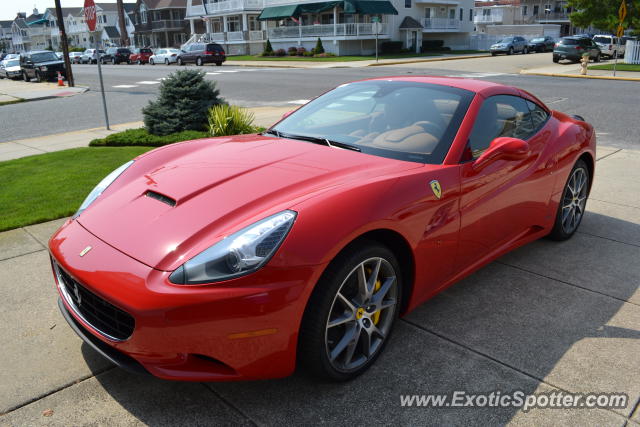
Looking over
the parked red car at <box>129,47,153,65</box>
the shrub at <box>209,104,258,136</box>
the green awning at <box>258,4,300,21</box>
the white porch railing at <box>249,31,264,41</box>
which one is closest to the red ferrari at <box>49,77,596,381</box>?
the shrub at <box>209,104,258,136</box>

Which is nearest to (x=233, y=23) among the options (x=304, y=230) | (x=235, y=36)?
(x=235, y=36)

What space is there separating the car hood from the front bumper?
0.16 m

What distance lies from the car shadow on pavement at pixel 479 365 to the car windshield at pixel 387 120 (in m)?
1.11

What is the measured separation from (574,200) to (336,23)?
152ft

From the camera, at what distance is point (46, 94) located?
71.2 ft

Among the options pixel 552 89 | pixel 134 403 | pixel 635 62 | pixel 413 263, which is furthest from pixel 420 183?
pixel 635 62

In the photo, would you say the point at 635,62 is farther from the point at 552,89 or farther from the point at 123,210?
the point at 123,210

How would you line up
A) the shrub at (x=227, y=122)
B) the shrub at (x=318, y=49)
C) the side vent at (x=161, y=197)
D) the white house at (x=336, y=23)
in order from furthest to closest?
the white house at (x=336, y=23) → the shrub at (x=318, y=49) → the shrub at (x=227, y=122) → the side vent at (x=161, y=197)

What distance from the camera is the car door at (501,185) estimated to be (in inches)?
136

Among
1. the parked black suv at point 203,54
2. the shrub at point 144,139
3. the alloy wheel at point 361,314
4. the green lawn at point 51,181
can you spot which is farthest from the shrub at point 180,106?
the parked black suv at point 203,54

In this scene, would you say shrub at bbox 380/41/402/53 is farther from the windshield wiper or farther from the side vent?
the side vent

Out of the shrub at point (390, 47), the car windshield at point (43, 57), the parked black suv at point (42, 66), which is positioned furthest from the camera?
the shrub at point (390, 47)

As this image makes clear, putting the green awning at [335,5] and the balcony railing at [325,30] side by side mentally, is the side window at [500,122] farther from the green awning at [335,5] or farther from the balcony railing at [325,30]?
the balcony railing at [325,30]

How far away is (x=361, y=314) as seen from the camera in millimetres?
2895
